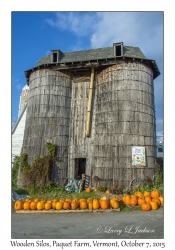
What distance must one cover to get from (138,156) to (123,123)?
2.64 metres

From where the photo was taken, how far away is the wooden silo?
48.5ft

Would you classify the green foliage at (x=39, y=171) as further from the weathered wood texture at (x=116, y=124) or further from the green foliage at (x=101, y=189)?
the green foliage at (x=101, y=189)

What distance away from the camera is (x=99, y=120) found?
52.4 feet

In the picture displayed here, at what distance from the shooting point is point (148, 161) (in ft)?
47.9

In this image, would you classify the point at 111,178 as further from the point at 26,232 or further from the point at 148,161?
the point at 26,232

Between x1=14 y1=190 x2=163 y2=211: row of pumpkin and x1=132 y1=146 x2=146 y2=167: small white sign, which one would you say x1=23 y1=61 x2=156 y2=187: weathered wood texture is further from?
x1=14 y1=190 x2=163 y2=211: row of pumpkin

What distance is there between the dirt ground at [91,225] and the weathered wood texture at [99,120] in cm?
556

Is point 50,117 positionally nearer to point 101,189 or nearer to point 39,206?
point 101,189

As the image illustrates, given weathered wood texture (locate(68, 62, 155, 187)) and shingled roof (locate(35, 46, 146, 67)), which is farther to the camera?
shingled roof (locate(35, 46, 146, 67))

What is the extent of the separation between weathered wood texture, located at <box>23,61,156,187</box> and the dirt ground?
219 inches

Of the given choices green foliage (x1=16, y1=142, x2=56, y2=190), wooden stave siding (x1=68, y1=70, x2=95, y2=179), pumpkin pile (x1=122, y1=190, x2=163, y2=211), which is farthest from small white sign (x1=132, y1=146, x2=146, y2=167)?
green foliage (x1=16, y1=142, x2=56, y2=190)

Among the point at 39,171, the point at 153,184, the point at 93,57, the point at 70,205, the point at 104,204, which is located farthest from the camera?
the point at 93,57

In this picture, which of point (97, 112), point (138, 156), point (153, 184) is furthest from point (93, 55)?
point (153, 184)
